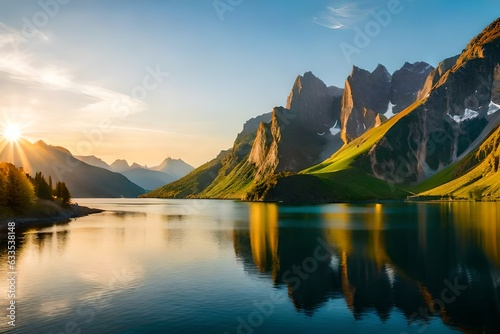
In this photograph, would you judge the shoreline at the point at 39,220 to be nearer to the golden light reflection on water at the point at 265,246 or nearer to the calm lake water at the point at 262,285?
the calm lake water at the point at 262,285

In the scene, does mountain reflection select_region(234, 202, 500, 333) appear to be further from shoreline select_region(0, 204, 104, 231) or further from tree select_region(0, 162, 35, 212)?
tree select_region(0, 162, 35, 212)

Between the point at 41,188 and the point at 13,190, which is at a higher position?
the point at 41,188

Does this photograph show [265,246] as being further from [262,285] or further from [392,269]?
[262,285]

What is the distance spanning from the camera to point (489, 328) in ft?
129

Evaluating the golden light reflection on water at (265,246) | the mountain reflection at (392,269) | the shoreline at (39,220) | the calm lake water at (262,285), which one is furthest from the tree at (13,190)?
the mountain reflection at (392,269)

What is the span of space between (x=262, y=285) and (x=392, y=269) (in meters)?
21.9

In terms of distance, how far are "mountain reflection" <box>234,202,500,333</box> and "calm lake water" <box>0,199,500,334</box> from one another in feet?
0.62

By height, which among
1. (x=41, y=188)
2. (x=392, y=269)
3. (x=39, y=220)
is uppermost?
(x=41, y=188)

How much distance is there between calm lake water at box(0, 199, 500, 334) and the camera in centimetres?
4212

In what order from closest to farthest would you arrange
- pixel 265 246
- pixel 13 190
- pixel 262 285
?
pixel 262 285 → pixel 265 246 → pixel 13 190

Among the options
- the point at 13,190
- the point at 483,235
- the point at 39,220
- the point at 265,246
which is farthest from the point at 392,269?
the point at 39,220

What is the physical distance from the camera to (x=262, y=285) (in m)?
58.0

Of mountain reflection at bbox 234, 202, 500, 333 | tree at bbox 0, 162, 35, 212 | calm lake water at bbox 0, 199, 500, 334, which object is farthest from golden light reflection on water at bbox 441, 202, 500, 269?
tree at bbox 0, 162, 35, 212

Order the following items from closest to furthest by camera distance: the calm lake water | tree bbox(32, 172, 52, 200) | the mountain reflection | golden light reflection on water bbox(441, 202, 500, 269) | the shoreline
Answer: the calm lake water < the mountain reflection < golden light reflection on water bbox(441, 202, 500, 269) < the shoreline < tree bbox(32, 172, 52, 200)
